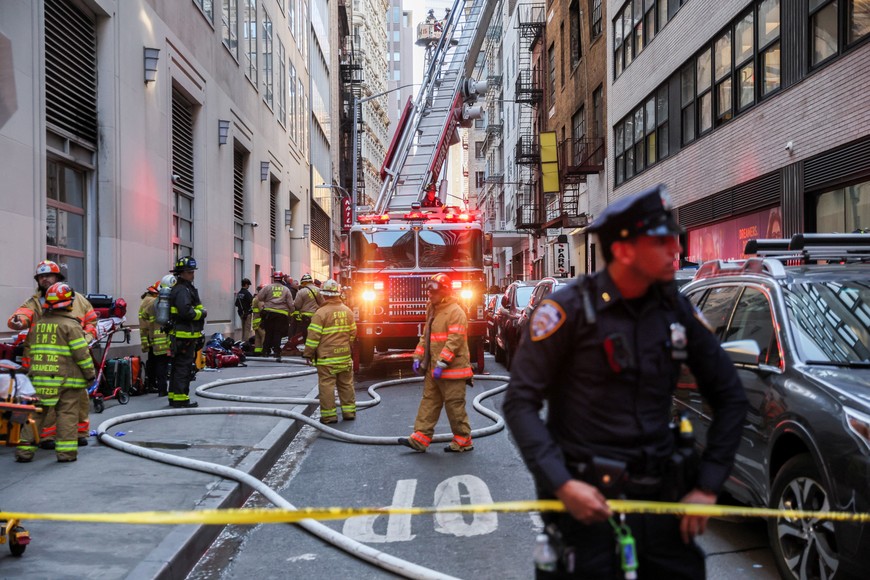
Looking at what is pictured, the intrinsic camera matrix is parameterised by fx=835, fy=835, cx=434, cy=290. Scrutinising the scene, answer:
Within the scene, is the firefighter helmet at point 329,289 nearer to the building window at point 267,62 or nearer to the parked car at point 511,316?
the parked car at point 511,316

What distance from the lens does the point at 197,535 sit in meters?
5.31

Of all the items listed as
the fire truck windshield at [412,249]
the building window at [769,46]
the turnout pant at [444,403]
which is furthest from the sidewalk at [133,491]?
the building window at [769,46]

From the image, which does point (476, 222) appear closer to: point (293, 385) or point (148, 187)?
point (293, 385)

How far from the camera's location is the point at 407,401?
12570mm

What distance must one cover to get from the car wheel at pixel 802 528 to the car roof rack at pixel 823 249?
218cm

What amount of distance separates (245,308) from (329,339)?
474 inches

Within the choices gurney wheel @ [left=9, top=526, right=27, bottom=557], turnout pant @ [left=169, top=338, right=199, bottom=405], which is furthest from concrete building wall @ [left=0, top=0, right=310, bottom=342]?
gurney wheel @ [left=9, top=526, right=27, bottom=557]

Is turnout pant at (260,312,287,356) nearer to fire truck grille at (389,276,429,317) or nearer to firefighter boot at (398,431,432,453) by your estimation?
fire truck grille at (389,276,429,317)

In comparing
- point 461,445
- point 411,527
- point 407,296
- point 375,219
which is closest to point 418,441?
point 461,445

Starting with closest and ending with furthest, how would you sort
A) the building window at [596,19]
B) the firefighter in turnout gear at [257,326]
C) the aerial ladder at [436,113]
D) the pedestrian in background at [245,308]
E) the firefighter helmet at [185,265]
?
1. the firefighter helmet at [185,265]
2. the aerial ladder at [436,113]
3. the firefighter in turnout gear at [257,326]
4. the pedestrian in background at [245,308]
5. the building window at [596,19]

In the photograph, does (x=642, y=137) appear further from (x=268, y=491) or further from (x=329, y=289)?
(x=268, y=491)

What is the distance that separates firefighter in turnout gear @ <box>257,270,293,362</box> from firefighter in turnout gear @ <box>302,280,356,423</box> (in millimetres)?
8938

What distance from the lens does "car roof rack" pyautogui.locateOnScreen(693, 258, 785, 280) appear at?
5.30 metres

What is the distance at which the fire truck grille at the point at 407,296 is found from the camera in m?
15.6
